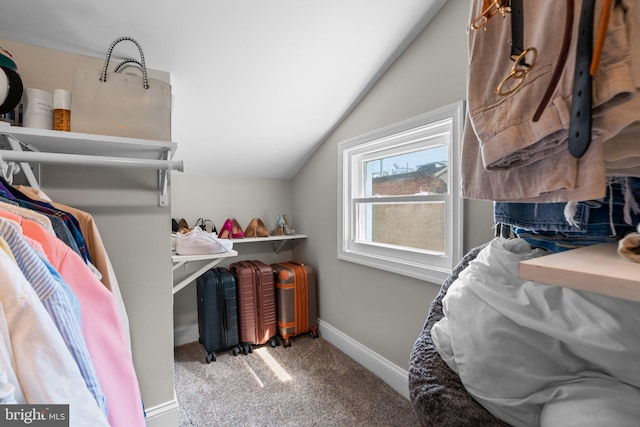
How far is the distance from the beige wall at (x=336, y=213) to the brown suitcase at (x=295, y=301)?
4.0 inches

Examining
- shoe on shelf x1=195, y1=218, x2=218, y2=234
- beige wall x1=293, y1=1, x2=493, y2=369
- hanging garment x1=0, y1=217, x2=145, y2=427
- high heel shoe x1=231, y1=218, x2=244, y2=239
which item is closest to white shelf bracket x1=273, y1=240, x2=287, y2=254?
beige wall x1=293, y1=1, x2=493, y2=369

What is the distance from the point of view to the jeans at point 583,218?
477 mm

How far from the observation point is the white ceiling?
1.19 metres

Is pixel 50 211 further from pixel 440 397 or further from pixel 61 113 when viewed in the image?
pixel 440 397

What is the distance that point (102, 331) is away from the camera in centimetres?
72

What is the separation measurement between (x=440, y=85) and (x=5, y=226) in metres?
1.76

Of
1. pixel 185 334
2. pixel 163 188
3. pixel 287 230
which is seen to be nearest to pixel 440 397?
pixel 163 188

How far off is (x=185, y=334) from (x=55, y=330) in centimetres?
222

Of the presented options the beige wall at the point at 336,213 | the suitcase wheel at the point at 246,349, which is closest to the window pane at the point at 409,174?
the beige wall at the point at 336,213

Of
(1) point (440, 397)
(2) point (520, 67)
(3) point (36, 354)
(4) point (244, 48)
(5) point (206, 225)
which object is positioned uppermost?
(4) point (244, 48)

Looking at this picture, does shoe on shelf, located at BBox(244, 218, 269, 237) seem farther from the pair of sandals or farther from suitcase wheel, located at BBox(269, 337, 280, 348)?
suitcase wheel, located at BBox(269, 337, 280, 348)

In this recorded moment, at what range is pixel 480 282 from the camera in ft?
1.91

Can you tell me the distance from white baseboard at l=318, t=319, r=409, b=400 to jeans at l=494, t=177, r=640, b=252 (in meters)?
1.34

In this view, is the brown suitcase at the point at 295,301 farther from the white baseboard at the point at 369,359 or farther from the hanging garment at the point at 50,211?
the hanging garment at the point at 50,211
